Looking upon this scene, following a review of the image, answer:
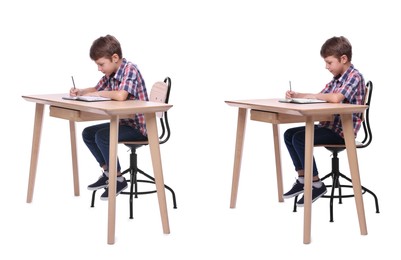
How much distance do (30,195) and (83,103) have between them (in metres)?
1.28

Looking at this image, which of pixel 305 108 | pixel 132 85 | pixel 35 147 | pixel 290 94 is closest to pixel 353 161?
pixel 305 108

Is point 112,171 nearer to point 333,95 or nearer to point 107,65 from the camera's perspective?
point 107,65

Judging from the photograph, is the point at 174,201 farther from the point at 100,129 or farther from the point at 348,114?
the point at 348,114

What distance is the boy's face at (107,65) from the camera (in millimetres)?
6402

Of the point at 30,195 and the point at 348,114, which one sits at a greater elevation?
the point at 348,114

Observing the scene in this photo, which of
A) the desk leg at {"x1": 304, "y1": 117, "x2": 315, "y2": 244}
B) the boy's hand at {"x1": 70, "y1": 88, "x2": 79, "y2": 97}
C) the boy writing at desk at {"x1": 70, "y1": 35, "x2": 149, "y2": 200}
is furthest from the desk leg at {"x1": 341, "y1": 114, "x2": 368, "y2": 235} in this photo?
the boy's hand at {"x1": 70, "y1": 88, "x2": 79, "y2": 97}

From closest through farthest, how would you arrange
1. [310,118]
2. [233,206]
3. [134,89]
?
[310,118]
[134,89]
[233,206]

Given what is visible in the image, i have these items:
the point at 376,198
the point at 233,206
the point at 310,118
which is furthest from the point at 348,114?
the point at 233,206

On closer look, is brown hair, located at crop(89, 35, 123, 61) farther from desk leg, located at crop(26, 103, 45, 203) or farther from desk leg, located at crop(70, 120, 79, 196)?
desk leg, located at crop(70, 120, 79, 196)

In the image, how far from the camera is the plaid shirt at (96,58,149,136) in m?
6.23

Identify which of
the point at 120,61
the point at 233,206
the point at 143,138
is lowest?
the point at 233,206

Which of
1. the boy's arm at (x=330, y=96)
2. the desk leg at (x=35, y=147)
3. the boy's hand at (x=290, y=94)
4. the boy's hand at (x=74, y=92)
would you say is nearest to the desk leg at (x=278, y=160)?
the boy's hand at (x=290, y=94)

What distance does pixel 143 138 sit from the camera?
6.29 meters

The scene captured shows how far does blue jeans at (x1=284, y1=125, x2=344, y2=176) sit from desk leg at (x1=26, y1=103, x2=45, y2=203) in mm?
1815
